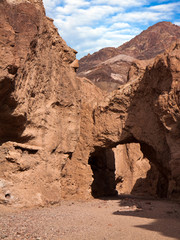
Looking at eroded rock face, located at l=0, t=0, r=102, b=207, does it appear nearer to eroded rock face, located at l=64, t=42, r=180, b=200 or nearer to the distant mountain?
eroded rock face, located at l=64, t=42, r=180, b=200

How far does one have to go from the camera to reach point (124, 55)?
183 feet

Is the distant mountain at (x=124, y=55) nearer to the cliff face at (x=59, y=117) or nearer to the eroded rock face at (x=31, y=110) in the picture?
the cliff face at (x=59, y=117)

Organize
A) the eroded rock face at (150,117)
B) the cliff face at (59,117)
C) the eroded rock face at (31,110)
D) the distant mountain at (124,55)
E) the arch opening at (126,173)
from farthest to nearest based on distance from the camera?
the distant mountain at (124,55) < the arch opening at (126,173) < the eroded rock face at (150,117) < the cliff face at (59,117) < the eroded rock face at (31,110)

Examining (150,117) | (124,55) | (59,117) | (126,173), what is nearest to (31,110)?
(59,117)

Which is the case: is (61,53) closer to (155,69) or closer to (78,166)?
(155,69)

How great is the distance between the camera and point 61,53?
9531 millimetres

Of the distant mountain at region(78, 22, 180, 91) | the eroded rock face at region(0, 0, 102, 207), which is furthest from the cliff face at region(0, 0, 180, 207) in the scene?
the distant mountain at region(78, 22, 180, 91)

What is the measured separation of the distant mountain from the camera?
124ft

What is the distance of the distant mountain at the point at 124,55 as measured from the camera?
124 feet

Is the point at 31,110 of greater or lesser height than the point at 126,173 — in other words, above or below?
above

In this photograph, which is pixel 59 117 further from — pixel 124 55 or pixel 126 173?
pixel 124 55

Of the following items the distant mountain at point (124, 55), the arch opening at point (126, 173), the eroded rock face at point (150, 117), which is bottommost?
the arch opening at point (126, 173)

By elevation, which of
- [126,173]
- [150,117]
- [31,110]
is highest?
[150,117]

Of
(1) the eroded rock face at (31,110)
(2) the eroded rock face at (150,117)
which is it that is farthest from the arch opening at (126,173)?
(1) the eroded rock face at (31,110)
